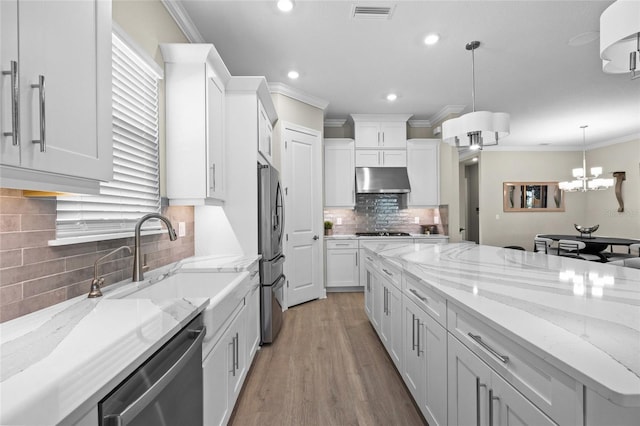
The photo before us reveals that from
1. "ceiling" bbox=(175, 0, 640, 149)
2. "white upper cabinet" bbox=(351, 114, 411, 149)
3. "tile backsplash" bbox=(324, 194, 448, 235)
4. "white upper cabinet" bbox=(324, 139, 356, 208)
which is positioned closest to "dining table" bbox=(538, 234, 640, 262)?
"ceiling" bbox=(175, 0, 640, 149)

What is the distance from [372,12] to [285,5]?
72 cm

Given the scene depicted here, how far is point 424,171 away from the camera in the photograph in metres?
5.36

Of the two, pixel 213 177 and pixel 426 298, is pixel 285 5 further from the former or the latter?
pixel 426 298

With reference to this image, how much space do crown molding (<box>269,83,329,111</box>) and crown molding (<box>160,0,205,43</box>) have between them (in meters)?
1.19

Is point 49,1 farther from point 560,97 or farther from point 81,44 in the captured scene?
point 560,97

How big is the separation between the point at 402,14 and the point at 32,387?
10.2ft

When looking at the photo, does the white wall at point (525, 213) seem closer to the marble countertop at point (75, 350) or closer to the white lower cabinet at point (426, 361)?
the white lower cabinet at point (426, 361)

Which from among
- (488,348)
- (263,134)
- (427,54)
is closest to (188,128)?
(263,134)

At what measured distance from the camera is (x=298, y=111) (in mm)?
4379

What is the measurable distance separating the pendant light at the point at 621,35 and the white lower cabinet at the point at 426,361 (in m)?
1.39

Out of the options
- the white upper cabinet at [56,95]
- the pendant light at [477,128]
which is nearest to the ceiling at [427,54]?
the pendant light at [477,128]

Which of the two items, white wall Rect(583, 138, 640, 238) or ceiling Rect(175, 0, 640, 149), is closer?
ceiling Rect(175, 0, 640, 149)

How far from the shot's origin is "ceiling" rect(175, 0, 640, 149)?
261 centimetres

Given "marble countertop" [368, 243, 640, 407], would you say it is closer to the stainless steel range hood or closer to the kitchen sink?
the kitchen sink
